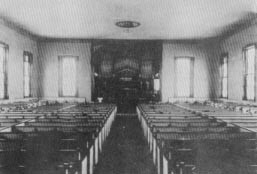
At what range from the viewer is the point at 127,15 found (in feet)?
26.9

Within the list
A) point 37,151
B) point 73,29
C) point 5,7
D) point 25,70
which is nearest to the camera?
point 37,151

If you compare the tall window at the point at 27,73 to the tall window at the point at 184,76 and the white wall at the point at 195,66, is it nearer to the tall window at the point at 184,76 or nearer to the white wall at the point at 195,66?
the white wall at the point at 195,66

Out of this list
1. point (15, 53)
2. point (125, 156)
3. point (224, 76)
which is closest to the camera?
point (125, 156)

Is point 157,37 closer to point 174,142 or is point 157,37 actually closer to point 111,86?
point 111,86

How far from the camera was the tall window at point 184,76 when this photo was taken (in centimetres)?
1296

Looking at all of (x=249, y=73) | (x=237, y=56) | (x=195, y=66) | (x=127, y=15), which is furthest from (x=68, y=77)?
(x=249, y=73)

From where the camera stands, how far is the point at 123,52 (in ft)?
42.4

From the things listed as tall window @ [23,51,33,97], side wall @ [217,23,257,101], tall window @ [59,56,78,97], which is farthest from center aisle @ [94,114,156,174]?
tall window @ [59,56,78,97]

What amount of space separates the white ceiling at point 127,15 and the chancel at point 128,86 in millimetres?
33

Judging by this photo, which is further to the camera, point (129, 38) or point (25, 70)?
point (129, 38)

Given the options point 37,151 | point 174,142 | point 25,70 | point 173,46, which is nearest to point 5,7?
point 25,70

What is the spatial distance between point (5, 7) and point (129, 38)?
5896 mm

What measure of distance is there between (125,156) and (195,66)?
28.3ft

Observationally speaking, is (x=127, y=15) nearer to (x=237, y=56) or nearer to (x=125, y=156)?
(x=237, y=56)
